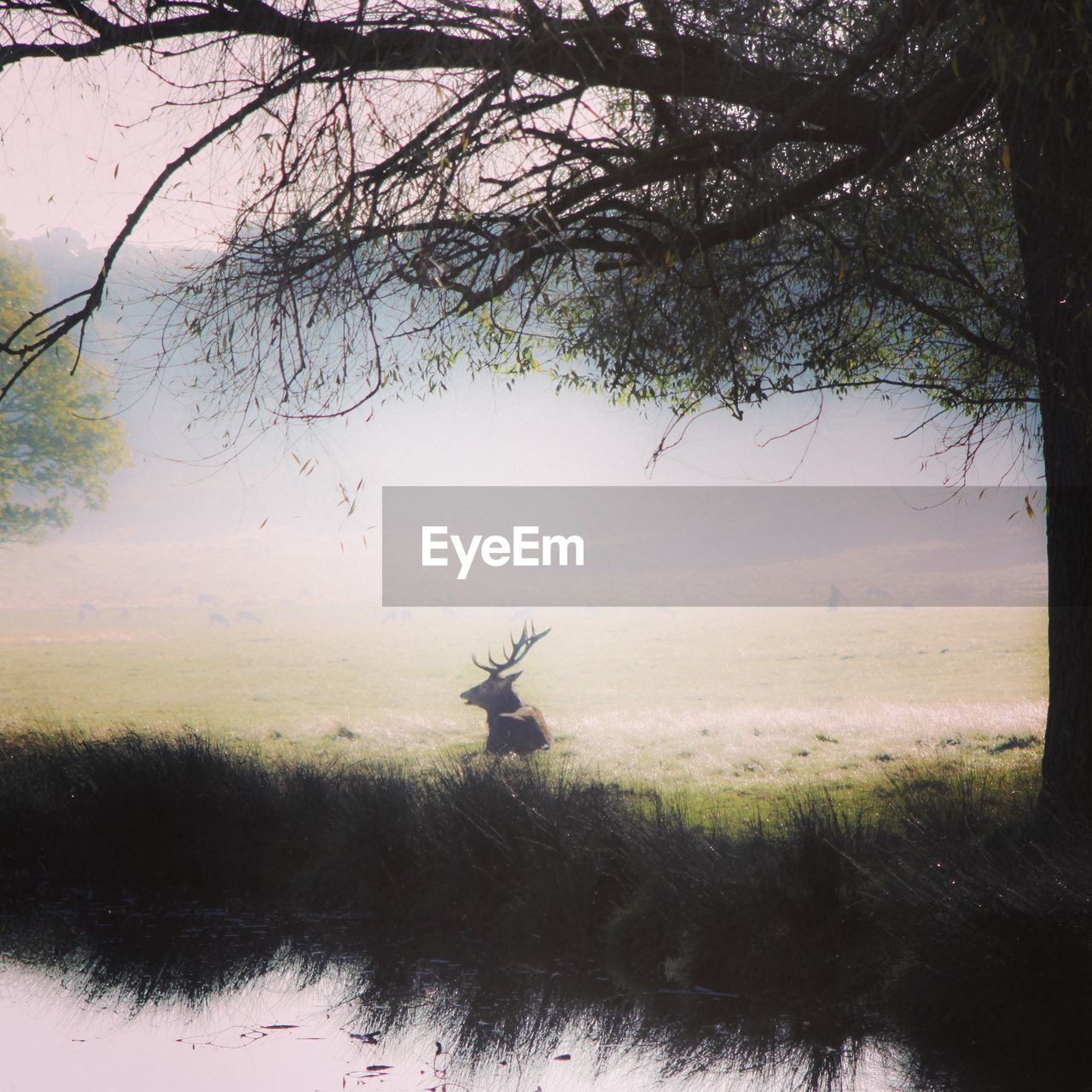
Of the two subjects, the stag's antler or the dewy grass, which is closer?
the dewy grass

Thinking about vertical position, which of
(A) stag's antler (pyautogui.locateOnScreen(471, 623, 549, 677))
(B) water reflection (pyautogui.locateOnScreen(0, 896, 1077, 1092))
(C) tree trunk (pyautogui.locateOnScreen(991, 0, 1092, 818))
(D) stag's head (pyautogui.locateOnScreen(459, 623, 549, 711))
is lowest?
(B) water reflection (pyautogui.locateOnScreen(0, 896, 1077, 1092))

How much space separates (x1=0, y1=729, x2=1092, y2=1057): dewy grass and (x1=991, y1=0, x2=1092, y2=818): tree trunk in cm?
70

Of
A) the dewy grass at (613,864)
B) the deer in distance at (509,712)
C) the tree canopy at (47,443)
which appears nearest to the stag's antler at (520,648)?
the deer in distance at (509,712)

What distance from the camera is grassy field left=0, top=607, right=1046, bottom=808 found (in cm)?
1297

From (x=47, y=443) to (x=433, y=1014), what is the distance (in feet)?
71.2

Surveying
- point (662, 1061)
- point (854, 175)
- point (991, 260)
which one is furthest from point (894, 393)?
point (662, 1061)

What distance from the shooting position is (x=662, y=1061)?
17.1 ft

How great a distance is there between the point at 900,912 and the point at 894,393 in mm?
5822

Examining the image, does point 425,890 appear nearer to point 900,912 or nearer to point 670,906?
point 670,906

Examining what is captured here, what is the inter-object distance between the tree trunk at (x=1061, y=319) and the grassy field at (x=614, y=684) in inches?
159

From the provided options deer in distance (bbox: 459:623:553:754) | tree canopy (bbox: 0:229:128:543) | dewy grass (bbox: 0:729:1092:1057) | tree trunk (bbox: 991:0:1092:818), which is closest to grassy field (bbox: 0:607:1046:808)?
deer in distance (bbox: 459:623:553:754)

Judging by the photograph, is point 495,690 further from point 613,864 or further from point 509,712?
point 613,864

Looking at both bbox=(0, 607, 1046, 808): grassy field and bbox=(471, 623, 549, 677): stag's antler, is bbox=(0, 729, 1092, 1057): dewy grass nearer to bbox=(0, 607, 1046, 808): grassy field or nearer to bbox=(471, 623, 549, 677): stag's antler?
bbox=(0, 607, 1046, 808): grassy field

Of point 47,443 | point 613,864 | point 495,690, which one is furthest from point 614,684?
point 47,443
